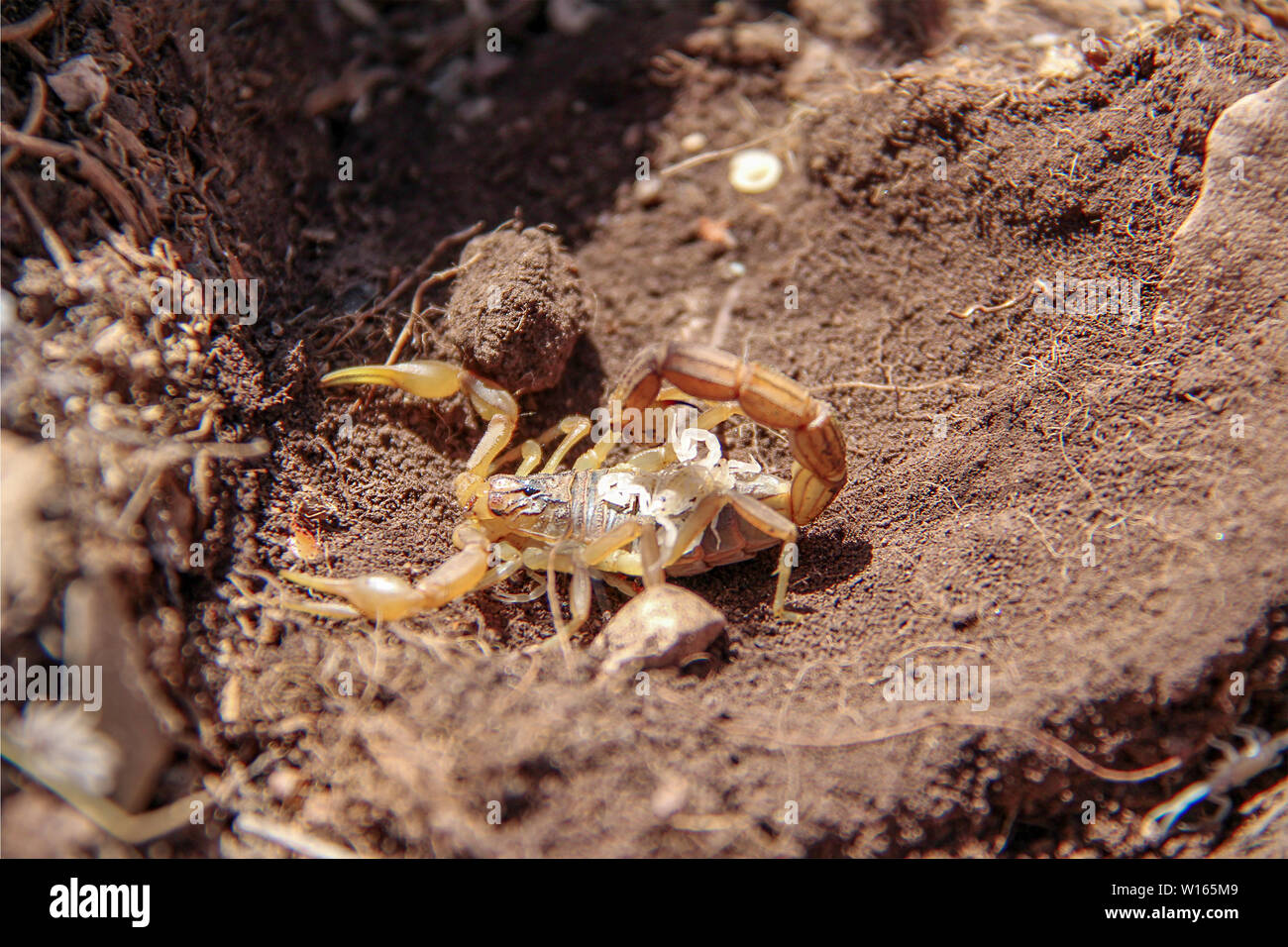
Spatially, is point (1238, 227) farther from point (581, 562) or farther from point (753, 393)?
point (581, 562)

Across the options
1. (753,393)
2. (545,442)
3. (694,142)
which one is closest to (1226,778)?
(753,393)

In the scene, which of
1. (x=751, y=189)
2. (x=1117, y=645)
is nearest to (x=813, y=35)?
(x=751, y=189)

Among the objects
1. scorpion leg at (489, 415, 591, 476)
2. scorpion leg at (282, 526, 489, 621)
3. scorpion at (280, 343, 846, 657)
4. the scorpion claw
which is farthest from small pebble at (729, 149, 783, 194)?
the scorpion claw

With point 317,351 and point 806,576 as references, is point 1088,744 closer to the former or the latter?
point 806,576

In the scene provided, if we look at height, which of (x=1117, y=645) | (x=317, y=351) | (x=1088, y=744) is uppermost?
(x=317, y=351)

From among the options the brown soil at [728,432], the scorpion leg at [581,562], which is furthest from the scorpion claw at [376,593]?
the scorpion leg at [581,562]

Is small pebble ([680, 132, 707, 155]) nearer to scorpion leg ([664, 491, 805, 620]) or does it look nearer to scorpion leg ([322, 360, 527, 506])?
scorpion leg ([322, 360, 527, 506])

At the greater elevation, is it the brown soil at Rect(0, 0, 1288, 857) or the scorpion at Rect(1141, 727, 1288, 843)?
the brown soil at Rect(0, 0, 1288, 857)

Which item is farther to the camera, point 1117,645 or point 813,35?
point 813,35
